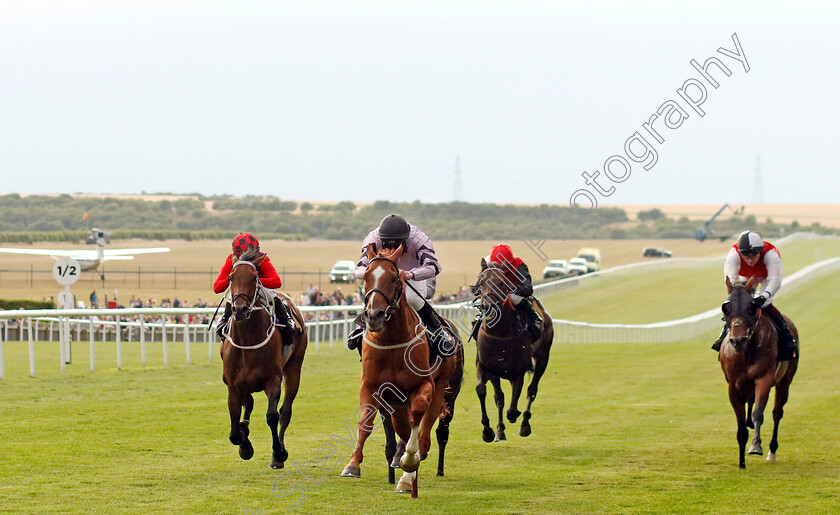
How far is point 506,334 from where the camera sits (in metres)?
11.4

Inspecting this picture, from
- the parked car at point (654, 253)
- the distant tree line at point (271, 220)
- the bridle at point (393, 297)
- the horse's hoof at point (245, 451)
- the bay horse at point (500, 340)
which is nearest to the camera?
the bridle at point (393, 297)

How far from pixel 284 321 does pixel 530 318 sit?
2926 mm

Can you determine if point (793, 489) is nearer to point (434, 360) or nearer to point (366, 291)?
point (434, 360)

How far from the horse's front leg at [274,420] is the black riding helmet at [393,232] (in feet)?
5.28

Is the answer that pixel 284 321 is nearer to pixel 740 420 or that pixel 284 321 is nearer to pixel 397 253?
pixel 397 253

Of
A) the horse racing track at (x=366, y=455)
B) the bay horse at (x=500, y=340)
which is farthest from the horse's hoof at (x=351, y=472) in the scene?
the bay horse at (x=500, y=340)

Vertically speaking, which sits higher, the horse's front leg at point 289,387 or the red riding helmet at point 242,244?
the red riding helmet at point 242,244

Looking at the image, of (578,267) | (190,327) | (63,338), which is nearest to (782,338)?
(63,338)

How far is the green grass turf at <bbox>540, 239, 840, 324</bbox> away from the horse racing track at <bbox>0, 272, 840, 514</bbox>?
25.7 m

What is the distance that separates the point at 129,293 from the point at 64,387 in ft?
106

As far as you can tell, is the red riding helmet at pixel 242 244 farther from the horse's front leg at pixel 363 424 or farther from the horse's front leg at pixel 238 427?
the horse's front leg at pixel 363 424

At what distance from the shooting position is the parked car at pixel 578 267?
63469 millimetres

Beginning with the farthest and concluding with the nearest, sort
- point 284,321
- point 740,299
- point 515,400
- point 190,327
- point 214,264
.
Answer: point 214,264
point 190,327
point 515,400
point 740,299
point 284,321

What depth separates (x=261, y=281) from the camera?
9.59 metres
